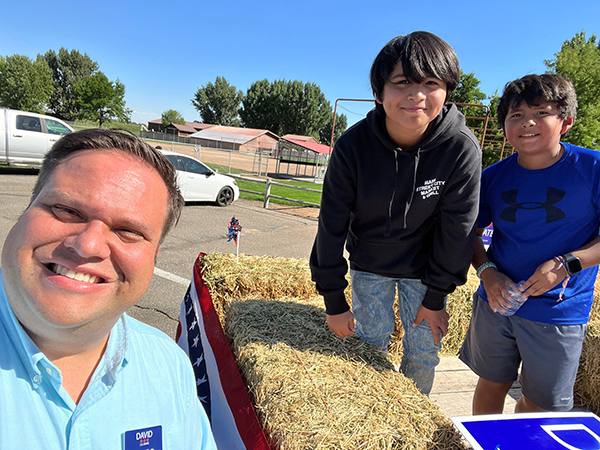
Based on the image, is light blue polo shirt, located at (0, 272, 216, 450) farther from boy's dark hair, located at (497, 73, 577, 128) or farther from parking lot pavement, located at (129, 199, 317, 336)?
parking lot pavement, located at (129, 199, 317, 336)

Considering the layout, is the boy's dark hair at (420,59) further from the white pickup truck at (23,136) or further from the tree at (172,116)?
the tree at (172,116)

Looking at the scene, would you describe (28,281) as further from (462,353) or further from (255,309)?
(462,353)

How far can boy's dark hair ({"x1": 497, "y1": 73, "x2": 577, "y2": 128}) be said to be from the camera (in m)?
2.00

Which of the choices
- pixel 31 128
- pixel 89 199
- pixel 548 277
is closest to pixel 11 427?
pixel 89 199

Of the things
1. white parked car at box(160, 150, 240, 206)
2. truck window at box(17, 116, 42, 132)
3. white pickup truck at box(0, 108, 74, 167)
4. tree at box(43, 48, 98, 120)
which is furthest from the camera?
tree at box(43, 48, 98, 120)

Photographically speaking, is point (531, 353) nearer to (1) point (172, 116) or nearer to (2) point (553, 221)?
(2) point (553, 221)

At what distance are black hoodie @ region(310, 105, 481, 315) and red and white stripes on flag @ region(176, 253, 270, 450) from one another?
74cm

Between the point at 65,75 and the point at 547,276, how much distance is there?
8575 centimetres

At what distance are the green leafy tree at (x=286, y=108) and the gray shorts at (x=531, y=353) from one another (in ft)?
250

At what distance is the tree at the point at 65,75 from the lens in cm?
6800

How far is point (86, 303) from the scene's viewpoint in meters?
0.98

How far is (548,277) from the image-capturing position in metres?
1.93

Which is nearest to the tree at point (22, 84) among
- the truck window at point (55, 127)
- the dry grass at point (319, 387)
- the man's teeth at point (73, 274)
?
the truck window at point (55, 127)

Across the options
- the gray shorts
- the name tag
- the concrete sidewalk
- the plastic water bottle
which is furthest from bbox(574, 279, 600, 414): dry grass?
the name tag
